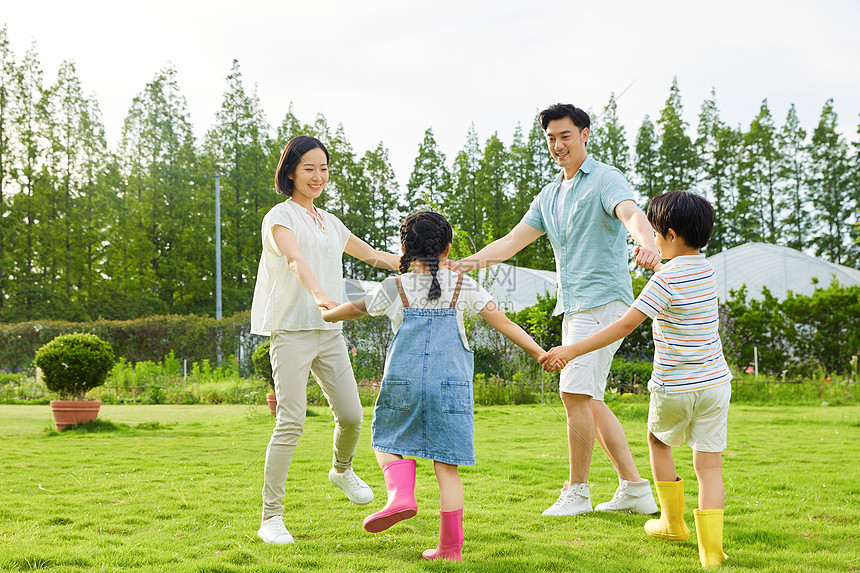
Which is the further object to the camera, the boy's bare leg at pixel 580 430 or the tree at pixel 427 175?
the tree at pixel 427 175

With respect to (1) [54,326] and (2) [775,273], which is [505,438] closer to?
(1) [54,326]

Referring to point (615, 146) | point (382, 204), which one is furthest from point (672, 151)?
point (382, 204)

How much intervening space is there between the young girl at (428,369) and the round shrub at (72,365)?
6.21 metres

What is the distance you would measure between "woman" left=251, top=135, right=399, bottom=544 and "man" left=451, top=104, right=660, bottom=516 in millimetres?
755

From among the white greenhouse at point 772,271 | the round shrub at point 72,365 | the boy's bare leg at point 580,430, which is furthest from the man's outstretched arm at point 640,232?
the white greenhouse at point 772,271

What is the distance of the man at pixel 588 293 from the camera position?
11.0 feet

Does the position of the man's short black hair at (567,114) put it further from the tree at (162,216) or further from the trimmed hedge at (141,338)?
the tree at (162,216)

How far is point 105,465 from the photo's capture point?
515cm

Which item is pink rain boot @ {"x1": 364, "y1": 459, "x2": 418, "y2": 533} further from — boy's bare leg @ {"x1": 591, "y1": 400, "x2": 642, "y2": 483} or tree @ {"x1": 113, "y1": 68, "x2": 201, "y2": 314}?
tree @ {"x1": 113, "y1": 68, "x2": 201, "y2": 314}

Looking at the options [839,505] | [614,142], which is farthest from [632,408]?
[614,142]

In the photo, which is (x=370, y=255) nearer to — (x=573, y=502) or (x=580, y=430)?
(x=580, y=430)

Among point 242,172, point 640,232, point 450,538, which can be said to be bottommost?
point 450,538

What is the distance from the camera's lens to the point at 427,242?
277 cm

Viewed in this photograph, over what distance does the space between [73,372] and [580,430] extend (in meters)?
6.60
